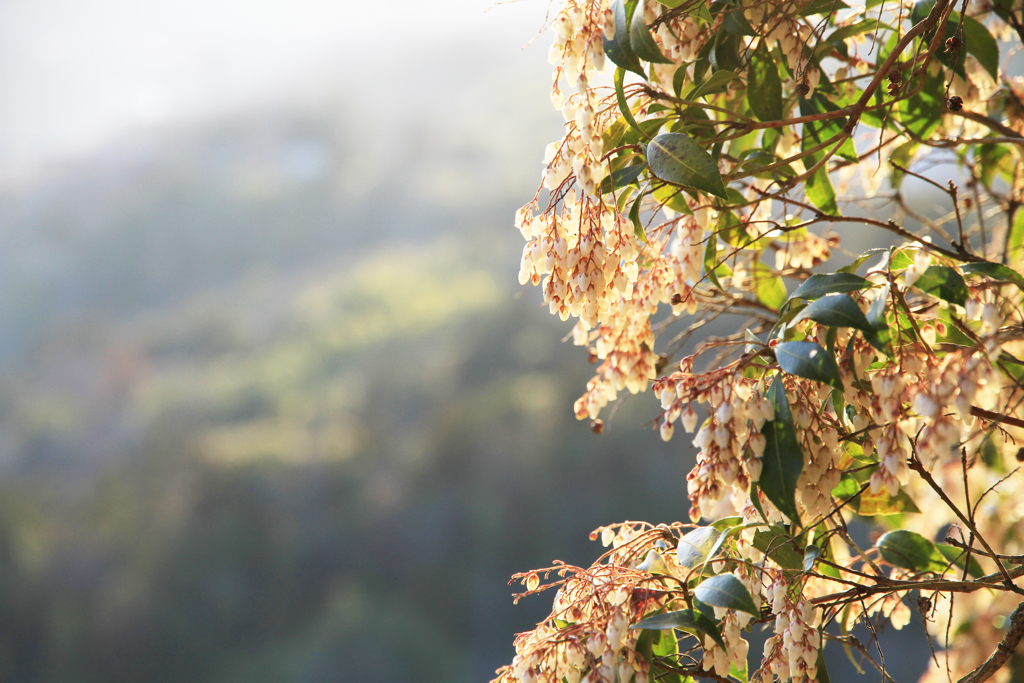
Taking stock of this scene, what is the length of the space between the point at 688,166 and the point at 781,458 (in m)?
0.27

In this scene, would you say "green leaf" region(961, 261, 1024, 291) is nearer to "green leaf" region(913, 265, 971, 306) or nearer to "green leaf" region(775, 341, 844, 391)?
"green leaf" region(913, 265, 971, 306)

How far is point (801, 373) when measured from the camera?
588mm

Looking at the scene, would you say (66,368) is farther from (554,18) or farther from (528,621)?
(554,18)

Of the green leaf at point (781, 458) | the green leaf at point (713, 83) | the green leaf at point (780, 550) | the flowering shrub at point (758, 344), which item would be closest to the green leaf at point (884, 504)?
the flowering shrub at point (758, 344)

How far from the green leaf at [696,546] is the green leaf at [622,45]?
1.55 feet

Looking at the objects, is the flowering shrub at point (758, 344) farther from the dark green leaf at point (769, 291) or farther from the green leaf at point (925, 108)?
the dark green leaf at point (769, 291)

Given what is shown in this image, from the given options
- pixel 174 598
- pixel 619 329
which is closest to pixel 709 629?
pixel 619 329

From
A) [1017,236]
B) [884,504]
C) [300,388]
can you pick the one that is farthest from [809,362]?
[300,388]

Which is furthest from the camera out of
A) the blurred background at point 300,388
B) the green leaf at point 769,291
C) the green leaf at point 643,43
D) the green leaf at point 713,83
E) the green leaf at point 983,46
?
the blurred background at point 300,388

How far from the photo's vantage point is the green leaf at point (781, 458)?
2.08ft

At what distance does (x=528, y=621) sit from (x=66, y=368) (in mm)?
2461

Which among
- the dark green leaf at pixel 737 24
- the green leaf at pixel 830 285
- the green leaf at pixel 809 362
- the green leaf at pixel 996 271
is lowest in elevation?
the green leaf at pixel 809 362

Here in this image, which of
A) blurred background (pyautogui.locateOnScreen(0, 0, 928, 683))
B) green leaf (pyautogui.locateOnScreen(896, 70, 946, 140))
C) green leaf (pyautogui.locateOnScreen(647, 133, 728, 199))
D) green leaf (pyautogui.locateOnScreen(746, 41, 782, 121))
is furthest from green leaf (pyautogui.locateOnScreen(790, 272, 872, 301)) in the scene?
blurred background (pyautogui.locateOnScreen(0, 0, 928, 683))

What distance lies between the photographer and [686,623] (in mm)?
655
